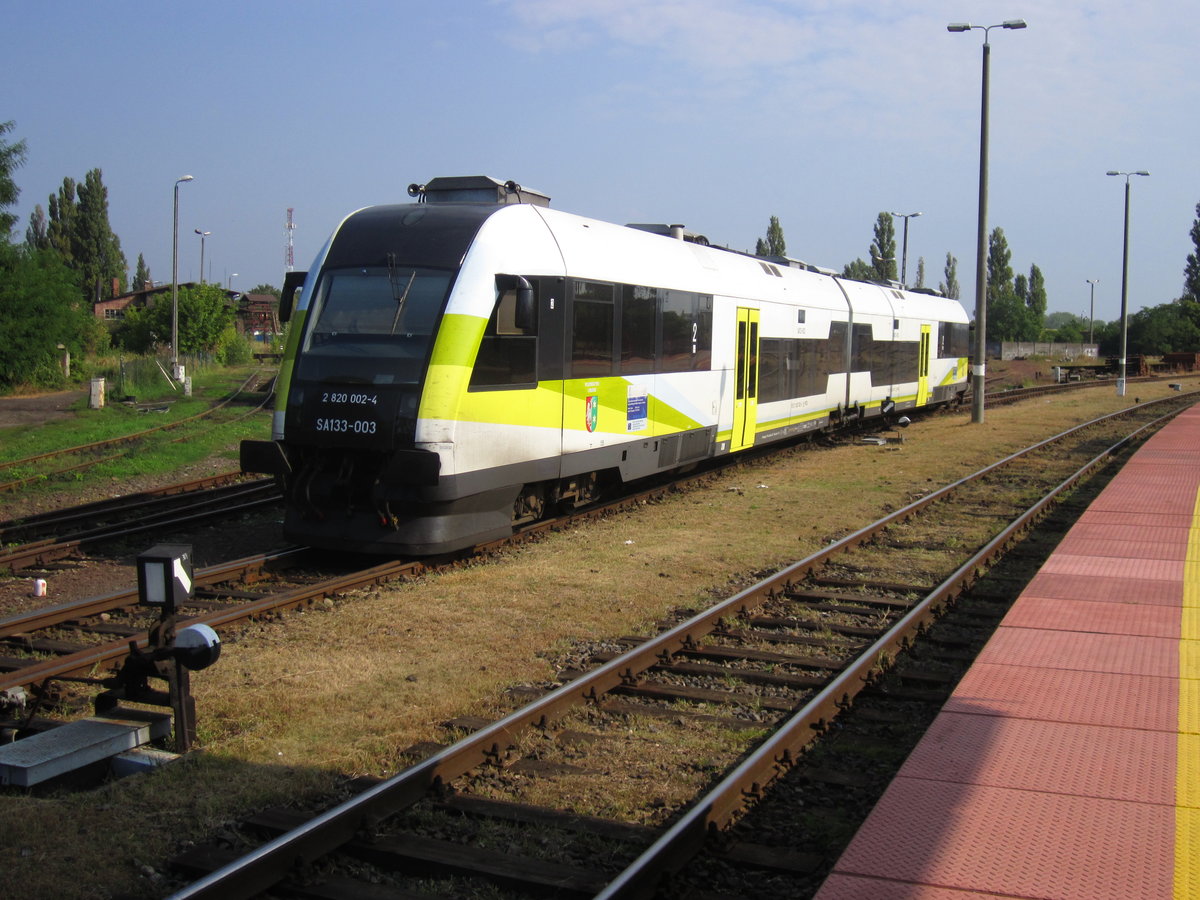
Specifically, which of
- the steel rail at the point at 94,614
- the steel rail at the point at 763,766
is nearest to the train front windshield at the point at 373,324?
the steel rail at the point at 94,614

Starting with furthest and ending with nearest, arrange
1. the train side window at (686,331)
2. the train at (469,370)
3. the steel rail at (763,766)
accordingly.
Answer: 1. the train side window at (686,331)
2. the train at (469,370)
3. the steel rail at (763,766)

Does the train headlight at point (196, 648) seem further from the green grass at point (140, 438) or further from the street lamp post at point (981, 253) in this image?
the street lamp post at point (981, 253)

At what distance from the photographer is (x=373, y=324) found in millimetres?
9609

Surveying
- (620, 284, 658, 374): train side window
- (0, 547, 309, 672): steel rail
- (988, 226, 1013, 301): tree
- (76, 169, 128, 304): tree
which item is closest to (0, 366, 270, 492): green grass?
(0, 547, 309, 672): steel rail

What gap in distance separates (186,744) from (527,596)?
3.73 m

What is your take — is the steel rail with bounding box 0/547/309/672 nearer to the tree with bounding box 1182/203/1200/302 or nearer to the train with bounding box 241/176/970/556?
the train with bounding box 241/176/970/556

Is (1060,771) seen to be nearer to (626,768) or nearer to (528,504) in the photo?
(626,768)

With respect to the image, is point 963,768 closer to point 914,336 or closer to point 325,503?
point 325,503

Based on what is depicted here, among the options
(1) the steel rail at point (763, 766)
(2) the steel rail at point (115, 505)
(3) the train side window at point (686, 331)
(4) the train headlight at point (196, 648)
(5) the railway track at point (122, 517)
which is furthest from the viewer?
(3) the train side window at point (686, 331)

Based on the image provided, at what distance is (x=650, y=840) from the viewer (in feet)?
14.7

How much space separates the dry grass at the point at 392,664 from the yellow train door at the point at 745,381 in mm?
1580

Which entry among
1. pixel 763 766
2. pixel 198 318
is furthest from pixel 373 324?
pixel 198 318

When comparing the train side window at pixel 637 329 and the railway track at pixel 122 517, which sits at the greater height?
the train side window at pixel 637 329

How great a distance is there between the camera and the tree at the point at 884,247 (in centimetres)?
8650
